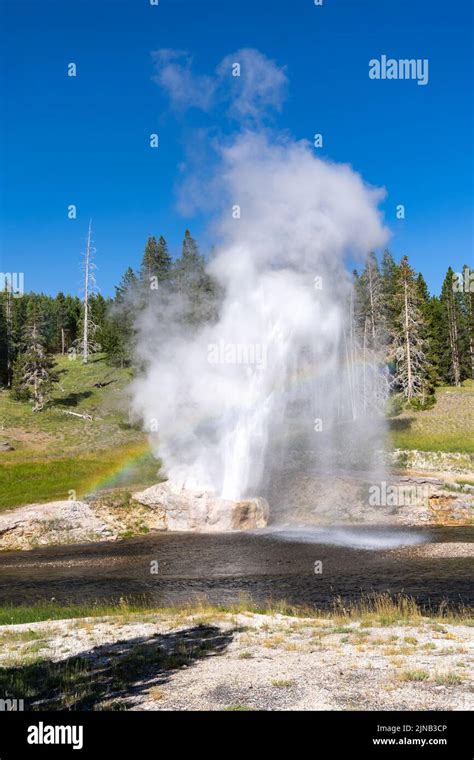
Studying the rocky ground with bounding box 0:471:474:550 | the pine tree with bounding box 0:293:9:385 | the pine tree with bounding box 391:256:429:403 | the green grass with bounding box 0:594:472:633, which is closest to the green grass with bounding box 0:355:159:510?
the rocky ground with bounding box 0:471:474:550

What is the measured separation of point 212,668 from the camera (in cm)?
1224

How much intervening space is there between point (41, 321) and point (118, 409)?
1391 centimetres

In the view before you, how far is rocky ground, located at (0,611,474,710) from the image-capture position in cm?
1011

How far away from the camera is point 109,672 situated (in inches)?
481

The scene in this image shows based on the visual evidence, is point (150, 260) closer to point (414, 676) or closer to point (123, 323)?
point (123, 323)

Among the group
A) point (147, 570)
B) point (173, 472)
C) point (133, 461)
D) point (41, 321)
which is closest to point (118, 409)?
point (41, 321)

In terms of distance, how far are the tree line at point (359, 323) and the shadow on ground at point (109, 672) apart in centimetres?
3287

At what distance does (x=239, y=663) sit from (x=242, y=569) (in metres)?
12.7

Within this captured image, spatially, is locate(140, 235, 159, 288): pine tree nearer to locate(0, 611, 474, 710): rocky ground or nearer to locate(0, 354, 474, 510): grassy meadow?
locate(0, 354, 474, 510): grassy meadow

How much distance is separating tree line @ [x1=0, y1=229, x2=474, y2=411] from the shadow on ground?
3287cm

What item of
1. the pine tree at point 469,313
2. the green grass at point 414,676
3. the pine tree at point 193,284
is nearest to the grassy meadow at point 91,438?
the pine tree at point 193,284

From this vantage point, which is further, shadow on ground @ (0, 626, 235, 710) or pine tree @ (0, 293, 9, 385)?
pine tree @ (0, 293, 9, 385)

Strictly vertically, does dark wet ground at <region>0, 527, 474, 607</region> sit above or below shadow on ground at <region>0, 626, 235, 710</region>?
below
